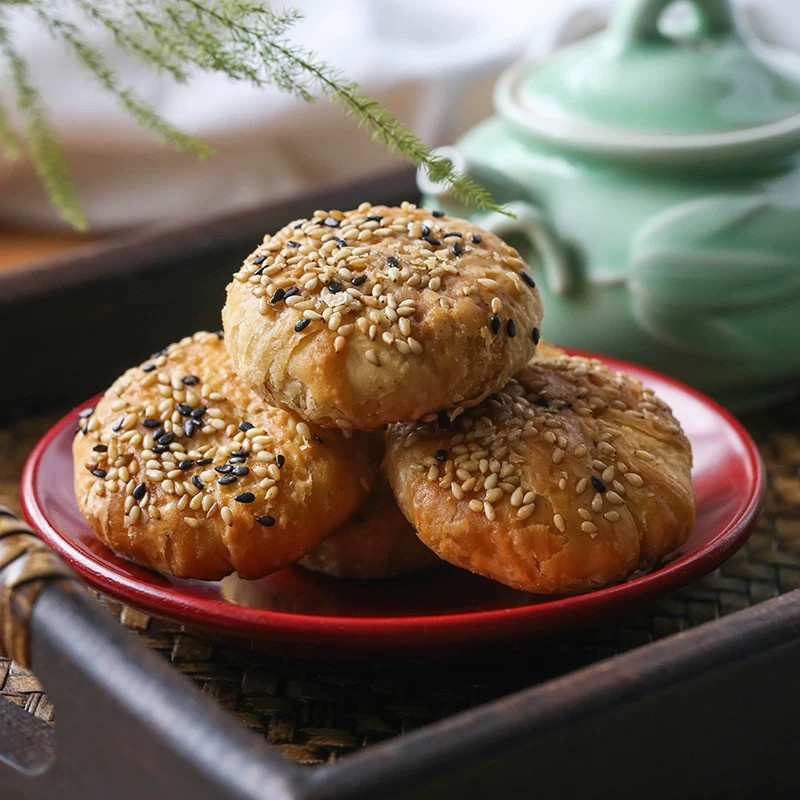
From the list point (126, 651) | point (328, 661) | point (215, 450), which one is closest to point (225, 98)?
point (215, 450)

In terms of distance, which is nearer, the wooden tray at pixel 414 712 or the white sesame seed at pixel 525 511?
the wooden tray at pixel 414 712

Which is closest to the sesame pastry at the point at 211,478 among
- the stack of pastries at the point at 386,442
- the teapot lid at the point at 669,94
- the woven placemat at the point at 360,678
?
the stack of pastries at the point at 386,442

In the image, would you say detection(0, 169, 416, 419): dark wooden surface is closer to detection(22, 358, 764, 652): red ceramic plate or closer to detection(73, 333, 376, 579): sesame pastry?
detection(22, 358, 764, 652): red ceramic plate

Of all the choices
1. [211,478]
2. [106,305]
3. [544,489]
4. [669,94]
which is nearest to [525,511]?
[544,489]

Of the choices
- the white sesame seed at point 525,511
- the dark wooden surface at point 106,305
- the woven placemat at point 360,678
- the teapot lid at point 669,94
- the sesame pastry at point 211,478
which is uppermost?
the teapot lid at point 669,94

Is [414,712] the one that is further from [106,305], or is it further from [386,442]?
[106,305]

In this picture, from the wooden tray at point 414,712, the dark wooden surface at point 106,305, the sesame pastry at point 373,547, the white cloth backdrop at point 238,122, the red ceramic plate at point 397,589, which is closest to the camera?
the wooden tray at point 414,712

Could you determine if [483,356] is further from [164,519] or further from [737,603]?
[737,603]

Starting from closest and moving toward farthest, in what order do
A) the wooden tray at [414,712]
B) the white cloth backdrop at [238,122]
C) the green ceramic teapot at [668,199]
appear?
the wooden tray at [414,712], the green ceramic teapot at [668,199], the white cloth backdrop at [238,122]

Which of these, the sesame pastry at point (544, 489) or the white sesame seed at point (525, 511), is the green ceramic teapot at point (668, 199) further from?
the white sesame seed at point (525, 511)
